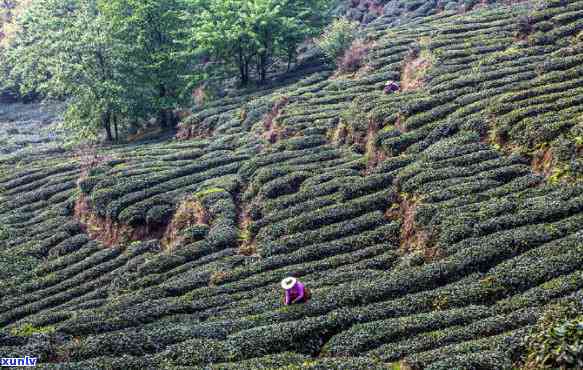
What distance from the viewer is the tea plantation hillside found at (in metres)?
18.8

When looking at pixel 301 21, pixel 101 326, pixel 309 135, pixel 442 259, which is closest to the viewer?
pixel 442 259

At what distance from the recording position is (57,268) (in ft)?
104

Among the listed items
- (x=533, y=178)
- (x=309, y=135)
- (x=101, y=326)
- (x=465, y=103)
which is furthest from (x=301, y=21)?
(x=101, y=326)

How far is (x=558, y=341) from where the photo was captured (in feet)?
42.6

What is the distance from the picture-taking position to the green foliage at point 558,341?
12.5 metres

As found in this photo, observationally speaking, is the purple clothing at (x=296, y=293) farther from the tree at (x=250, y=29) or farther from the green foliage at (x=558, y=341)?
the tree at (x=250, y=29)

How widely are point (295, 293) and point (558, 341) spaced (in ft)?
32.6

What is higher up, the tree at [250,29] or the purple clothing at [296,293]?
the tree at [250,29]

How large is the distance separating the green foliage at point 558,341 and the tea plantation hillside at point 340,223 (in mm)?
946

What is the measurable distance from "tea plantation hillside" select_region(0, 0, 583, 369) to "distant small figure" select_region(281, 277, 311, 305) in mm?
510

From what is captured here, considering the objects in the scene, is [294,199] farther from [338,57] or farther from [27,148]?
[27,148]

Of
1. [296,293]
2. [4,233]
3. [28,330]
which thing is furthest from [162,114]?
[296,293]

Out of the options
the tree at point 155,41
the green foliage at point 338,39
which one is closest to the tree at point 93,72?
the tree at point 155,41

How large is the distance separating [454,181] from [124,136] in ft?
134
